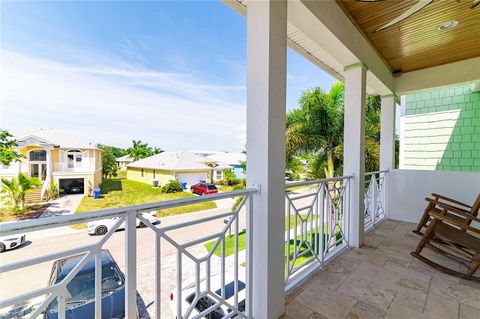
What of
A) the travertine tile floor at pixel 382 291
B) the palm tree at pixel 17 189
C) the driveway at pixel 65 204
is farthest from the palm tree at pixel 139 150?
the travertine tile floor at pixel 382 291

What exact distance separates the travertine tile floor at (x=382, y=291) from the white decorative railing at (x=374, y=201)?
100 cm

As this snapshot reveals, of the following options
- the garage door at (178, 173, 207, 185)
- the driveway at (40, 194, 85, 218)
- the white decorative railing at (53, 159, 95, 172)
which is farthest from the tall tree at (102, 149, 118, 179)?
the garage door at (178, 173, 207, 185)

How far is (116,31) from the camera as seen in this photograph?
14820 mm

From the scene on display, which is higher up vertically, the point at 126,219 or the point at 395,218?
the point at 126,219

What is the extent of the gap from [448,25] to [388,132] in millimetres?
1829

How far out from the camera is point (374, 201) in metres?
3.50

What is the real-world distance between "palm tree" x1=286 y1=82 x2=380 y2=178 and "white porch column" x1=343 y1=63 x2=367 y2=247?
10.5ft

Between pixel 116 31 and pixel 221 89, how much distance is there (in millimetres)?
8678

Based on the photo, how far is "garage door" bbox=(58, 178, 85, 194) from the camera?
11.3 m

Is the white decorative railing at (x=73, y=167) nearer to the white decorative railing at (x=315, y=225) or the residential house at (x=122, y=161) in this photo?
the residential house at (x=122, y=161)

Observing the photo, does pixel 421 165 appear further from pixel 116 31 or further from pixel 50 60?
pixel 116 31

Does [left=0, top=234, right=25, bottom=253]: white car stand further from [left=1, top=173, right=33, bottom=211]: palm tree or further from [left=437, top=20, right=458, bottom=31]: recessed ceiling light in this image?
[left=1, top=173, right=33, bottom=211]: palm tree

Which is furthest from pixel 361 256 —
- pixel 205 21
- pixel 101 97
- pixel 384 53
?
pixel 101 97

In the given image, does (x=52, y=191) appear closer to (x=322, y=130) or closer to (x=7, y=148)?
(x=7, y=148)
